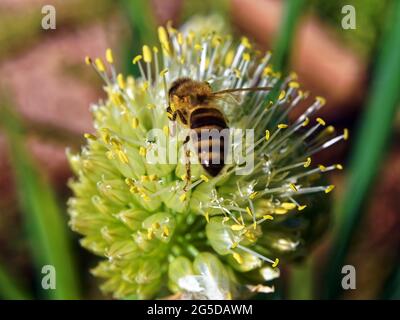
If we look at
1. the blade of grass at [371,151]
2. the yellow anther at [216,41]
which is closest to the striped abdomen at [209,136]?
the yellow anther at [216,41]

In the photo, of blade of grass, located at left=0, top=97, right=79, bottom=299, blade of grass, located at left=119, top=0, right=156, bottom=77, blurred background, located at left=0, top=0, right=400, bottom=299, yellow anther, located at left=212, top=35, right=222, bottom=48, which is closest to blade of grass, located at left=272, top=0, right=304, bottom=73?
blurred background, located at left=0, top=0, right=400, bottom=299

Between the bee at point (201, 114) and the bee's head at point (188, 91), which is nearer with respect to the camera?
the bee at point (201, 114)

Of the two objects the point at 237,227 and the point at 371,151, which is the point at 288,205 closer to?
the point at 237,227

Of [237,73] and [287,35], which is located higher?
[287,35]

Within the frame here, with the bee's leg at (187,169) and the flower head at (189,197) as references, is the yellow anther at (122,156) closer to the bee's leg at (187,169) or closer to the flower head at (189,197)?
the flower head at (189,197)

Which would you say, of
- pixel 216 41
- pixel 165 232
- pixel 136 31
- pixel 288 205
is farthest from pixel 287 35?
pixel 165 232

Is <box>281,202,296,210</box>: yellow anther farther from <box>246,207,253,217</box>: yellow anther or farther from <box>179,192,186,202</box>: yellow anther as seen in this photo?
<box>179,192,186,202</box>: yellow anther
